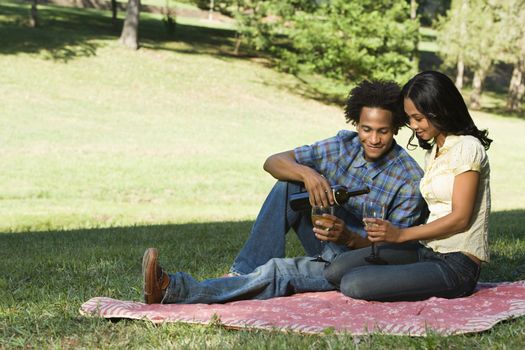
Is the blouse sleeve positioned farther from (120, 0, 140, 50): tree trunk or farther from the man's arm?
(120, 0, 140, 50): tree trunk

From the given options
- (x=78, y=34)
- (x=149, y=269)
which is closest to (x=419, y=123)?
(x=149, y=269)

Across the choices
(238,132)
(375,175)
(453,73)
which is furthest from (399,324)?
(453,73)

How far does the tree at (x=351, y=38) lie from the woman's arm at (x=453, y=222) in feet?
91.8

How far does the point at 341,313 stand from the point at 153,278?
A: 1.08 metres

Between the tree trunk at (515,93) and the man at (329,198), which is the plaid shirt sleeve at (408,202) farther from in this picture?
the tree trunk at (515,93)

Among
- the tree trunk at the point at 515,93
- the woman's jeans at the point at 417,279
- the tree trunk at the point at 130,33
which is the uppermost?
the woman's jeans at the point at 417,279

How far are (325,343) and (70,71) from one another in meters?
27.2

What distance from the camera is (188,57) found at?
34594mm

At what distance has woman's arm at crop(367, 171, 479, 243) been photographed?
484 centimetres

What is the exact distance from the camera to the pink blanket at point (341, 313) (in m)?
4.35

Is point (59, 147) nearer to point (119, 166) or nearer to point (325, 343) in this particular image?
point (119, 166)

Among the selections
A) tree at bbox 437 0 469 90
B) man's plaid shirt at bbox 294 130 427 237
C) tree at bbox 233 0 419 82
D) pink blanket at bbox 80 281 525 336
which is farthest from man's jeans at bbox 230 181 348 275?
tree at bbox 437 0 469 90

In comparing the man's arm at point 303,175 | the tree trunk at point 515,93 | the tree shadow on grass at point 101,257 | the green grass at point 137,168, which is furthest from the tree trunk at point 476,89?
the man's arm at point 303,175

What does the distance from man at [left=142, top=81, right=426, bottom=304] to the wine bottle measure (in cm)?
6
